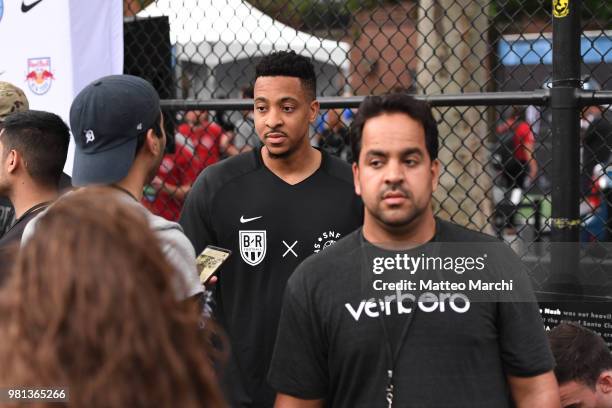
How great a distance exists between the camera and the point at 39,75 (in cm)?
487

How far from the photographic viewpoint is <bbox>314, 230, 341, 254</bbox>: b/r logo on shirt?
3.42 m

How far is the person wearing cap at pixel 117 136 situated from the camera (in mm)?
2578

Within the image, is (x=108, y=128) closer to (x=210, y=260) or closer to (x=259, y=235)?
(x=210, y=260)

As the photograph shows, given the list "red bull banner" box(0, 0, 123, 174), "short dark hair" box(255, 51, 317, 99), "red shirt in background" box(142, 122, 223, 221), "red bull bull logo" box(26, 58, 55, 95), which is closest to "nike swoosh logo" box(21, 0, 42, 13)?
"red bull banner" box(0, 0, 123, 174)

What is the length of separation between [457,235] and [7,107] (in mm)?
2464

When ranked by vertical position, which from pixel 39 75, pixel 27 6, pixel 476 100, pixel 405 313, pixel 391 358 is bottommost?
pixel 391 358

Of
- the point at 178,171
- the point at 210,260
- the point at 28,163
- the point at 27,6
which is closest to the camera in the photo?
the point at 210,260

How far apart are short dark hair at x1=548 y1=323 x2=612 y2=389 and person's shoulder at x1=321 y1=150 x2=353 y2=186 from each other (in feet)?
3.23

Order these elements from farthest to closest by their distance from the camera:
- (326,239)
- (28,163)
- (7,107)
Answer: (7,107), (28,163), (326,239)

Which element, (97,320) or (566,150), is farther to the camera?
(566,150)

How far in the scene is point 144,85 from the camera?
9.03 feet

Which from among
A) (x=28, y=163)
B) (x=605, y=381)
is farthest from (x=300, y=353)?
(x=28, y=163)

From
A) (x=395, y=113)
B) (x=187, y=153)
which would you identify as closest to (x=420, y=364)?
(x=395, y=113)

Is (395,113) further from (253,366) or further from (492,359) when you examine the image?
(253,366)
